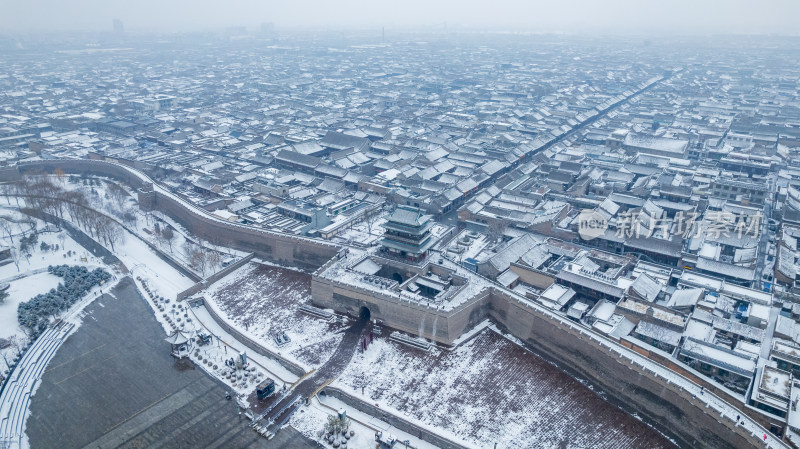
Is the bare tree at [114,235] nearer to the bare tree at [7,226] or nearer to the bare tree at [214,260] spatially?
the bare tree at [7,226]

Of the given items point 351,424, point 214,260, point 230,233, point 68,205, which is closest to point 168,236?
point 230,233

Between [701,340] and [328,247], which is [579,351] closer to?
[701,340]

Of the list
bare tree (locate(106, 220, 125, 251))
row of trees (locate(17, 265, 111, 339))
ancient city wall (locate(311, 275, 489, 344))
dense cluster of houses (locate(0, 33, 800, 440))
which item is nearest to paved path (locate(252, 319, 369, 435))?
ancient city wall (locate(311, 275, 489, 344))

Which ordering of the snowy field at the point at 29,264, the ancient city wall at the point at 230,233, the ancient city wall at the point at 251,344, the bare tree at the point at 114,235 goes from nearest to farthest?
the ancient city wall at the point at 251,344, the snowy field at the point at 29,264, the ancient city wall at the point at 230,233, the bare tree at the point at 114,235

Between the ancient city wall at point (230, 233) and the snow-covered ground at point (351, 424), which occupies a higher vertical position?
the ancient city wall at point (230, 233)

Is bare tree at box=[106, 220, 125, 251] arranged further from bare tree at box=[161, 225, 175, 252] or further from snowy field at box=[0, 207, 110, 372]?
bare tree at box=[161, 225, 175, 252]

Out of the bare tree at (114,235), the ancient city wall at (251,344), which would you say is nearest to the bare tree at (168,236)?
the bare tree at (114,235)
